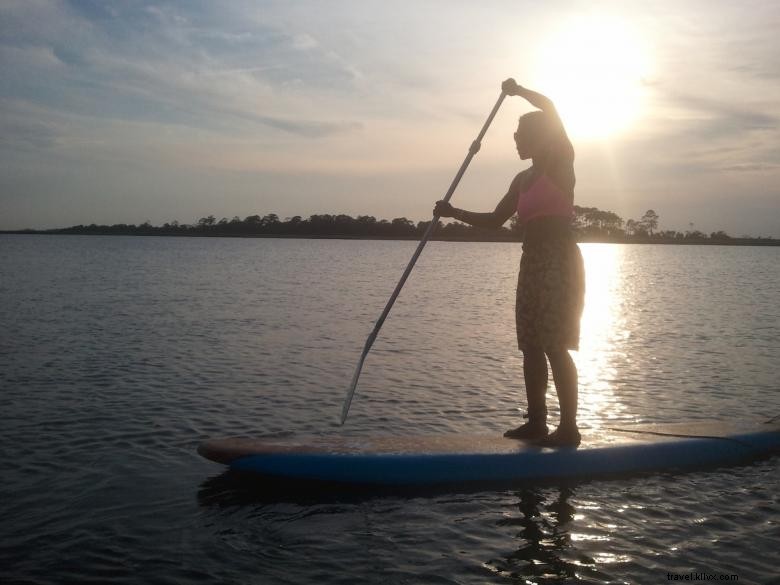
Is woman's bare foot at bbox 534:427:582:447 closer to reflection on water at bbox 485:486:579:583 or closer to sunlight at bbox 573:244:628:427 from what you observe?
reflection on water at bbox 485:486:579:583

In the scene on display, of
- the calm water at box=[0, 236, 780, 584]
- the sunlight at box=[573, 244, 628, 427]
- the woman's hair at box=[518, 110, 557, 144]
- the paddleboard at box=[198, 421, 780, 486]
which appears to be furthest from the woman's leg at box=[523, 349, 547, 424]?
the sunlight at box=[573, 244, 628, 427]

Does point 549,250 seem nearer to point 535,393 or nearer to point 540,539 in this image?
point 535,393

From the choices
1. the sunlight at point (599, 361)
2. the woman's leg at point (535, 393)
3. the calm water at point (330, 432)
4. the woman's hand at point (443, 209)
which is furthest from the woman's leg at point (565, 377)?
the sunlight at point (599, 361)

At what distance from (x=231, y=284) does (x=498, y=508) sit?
2873cm

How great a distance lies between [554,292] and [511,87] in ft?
5.81

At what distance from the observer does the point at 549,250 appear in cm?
579

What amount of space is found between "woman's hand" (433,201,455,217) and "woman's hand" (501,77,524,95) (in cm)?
106

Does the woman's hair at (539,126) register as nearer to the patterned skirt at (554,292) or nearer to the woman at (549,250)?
the woman at (549,250)

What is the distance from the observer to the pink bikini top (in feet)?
18.8

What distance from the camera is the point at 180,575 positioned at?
4504mm

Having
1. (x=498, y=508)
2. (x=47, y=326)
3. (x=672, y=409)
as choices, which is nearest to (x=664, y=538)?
(x=498, y=508)

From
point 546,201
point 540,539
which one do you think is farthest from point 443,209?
point 540,539

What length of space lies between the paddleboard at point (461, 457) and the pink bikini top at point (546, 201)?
6.44 ft

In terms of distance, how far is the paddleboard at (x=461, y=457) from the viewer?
580 cm
